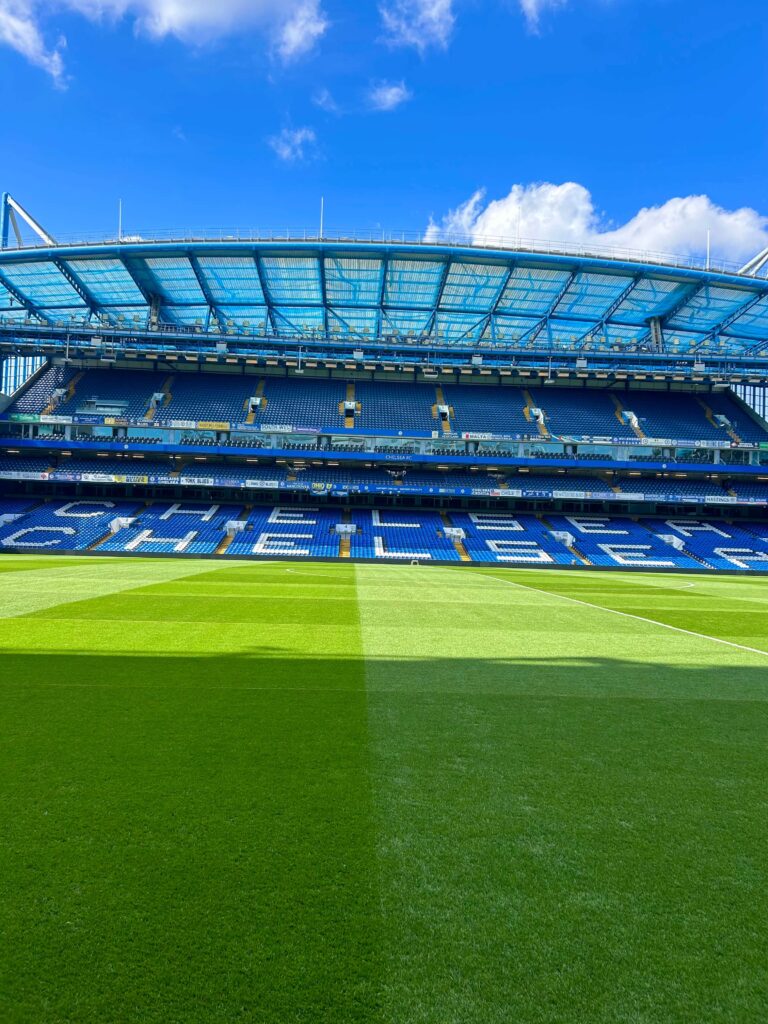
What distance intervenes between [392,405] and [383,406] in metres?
0.91

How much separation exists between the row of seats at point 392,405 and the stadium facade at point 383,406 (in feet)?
0.81

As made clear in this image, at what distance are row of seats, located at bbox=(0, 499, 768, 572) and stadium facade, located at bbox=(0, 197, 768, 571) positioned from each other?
11.0 inches

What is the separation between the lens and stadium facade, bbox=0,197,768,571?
43.5 meters

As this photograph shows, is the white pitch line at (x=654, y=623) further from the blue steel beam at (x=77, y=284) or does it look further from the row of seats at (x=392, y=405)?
the blue steel beam at (x=77, y=284)

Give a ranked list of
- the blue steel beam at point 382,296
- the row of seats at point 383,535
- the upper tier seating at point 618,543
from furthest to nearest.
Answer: the blue steel beam at point 382,296 < the upper tier seating at point 618,543 < the row of seats at point 383,535

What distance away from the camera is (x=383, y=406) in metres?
55.6

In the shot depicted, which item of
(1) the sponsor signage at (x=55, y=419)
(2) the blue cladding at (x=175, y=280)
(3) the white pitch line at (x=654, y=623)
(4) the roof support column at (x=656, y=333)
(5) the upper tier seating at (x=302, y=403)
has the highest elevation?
(2) the blue cladding at (x=175, y=280)

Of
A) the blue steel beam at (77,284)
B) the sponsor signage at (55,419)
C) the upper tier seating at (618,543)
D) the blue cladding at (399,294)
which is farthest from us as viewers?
the sponsor signage at (55,419)

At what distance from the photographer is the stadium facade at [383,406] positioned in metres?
43.5

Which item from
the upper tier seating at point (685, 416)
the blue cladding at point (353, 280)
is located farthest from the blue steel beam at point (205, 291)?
the upper tier seating at point (685, 416)

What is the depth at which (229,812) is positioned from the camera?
3.74 metres

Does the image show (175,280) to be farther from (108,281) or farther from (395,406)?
(395,406)

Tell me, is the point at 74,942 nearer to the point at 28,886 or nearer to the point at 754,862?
the point at 28,886

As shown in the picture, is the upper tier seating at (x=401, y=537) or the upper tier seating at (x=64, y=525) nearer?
the upper tier seating at (x=64, y=525)
